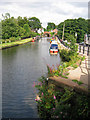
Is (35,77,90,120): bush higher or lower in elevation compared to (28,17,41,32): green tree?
lower

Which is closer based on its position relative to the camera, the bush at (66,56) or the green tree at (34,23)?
the bush at (66,56)

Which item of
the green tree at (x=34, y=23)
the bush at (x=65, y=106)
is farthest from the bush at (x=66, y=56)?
the green tree at (x=34, y=23)

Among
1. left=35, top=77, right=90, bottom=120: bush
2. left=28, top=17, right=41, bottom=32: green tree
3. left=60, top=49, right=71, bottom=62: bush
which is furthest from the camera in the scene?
left=28, top=17, right=41, bottom=32: green tree

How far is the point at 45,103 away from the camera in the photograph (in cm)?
971

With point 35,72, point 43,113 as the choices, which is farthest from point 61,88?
point 35,72

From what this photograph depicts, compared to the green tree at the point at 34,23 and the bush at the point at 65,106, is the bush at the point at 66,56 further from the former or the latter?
the green tree at the point at 34,23

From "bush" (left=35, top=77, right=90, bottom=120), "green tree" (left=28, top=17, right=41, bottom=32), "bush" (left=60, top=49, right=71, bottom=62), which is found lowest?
"bush" (left=35, top=77, right=90, bottom=120)

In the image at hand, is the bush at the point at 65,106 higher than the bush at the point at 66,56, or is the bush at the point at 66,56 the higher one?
the bush at the point at 66,56

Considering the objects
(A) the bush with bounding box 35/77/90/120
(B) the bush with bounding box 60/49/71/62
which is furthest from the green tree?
(A) the bush with bounding box 35/77/90/120

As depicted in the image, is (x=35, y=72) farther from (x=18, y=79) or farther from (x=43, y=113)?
(x=43, y=113)

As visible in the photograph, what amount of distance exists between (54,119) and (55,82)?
96.0 inches

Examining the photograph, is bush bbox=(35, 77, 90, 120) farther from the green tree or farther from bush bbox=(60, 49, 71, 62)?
the green tree

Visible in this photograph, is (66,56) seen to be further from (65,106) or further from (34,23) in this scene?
(34,23)

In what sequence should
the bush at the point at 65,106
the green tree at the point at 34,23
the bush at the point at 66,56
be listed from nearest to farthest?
the bush at the point at 65,106 → the bush at the point at 66,56 → the green tree at the point at 34,23
